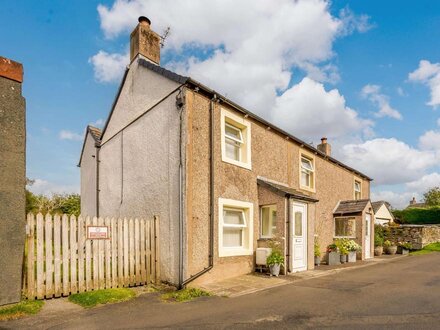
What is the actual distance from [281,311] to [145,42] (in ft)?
33.5

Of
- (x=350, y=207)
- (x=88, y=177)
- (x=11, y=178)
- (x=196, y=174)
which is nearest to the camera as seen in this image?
(x=11, y=178)

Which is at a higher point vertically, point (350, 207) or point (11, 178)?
point (11, 178)

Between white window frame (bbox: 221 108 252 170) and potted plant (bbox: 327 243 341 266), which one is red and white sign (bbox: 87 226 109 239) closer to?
white window frame (bbox: 221 108 252 170)

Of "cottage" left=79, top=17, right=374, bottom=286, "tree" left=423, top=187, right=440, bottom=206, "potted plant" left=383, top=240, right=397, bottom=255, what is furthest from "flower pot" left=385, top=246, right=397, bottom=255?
"tree" left=423, top=187, right=440, bottom=206

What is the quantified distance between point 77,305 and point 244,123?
7.50 meters

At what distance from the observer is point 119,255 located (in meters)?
8.51

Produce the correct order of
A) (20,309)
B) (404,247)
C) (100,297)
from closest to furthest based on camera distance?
(20,309), (100,297), (404,247)

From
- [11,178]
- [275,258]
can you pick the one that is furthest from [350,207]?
[11,178]

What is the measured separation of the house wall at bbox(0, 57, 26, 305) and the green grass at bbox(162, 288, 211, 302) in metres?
3.20

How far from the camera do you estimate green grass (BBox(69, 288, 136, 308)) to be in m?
7.12

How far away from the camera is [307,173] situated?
16.1 metres

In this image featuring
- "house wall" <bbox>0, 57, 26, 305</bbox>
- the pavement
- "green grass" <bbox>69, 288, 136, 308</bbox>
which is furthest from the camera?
"green grass" <bbox>69, 288, 136, 308</bbox>

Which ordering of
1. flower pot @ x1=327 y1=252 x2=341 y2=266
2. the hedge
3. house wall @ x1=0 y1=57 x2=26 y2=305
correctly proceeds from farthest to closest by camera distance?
1. the hedge
2. flower pot @ x1=327 y1=252 x2=341 y2=266
3. house wall @ x1=0 y1=57 x2=26 y2=305

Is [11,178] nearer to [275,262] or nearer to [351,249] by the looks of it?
[275,262]
